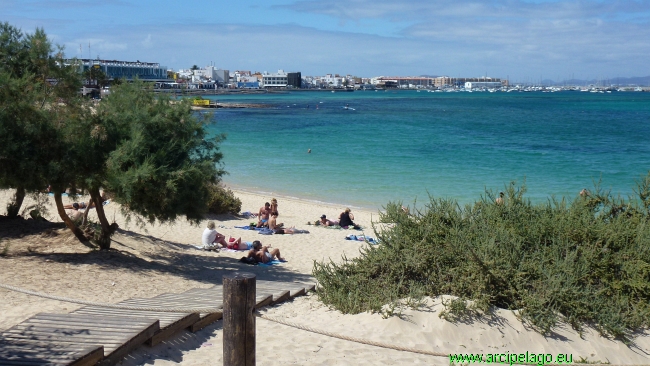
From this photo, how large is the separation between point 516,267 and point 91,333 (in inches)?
200

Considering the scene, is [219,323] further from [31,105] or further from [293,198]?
[293,198]

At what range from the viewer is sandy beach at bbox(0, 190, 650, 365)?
668 cm

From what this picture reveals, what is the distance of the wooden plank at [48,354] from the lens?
5.16 meters

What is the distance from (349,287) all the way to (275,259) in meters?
5.51

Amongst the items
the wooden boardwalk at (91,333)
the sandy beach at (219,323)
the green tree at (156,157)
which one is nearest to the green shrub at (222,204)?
the sandy beach at (219,323)

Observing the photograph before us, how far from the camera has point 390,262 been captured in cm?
826

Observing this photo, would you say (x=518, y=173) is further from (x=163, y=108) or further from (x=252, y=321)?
(x=252, y=321)

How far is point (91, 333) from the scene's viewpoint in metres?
5.90

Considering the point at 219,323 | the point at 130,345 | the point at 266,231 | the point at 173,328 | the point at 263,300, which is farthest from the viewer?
the point at 266,231

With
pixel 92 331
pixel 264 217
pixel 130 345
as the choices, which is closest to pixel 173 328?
pixel 130 345

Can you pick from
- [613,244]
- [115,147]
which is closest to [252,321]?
[613,244]

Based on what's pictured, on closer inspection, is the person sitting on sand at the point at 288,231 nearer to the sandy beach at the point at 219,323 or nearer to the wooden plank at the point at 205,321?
the sandy beach at the point at 219,323

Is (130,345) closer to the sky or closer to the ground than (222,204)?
closer to the sky

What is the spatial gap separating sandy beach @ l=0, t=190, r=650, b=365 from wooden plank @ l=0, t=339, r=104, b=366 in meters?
0.57
